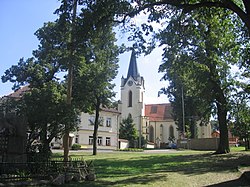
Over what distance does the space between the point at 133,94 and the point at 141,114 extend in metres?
7.33

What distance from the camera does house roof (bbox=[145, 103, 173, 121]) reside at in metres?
102

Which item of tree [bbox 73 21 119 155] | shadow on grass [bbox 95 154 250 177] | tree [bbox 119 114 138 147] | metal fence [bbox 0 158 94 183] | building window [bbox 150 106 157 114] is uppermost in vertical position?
building window [bbox 150 106 157 114]

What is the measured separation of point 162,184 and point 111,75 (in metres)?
20.7

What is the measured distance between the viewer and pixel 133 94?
93188 mm

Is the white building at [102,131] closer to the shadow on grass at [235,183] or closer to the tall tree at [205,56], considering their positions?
the tall tree at [205,56]

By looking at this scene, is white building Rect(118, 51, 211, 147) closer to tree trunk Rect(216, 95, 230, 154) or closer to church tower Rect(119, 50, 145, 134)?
church tower Rect(119, 50, 145, 134)

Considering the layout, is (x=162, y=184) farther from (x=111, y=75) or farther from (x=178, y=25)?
(x=111, y=75)

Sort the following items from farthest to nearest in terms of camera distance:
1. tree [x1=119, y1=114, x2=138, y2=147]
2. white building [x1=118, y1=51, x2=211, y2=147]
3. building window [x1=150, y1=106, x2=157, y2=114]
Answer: building window [x1=150, y1=106, x2=157, y2=114]
white building [x1=118, y1=51, x2=211, y2=147]
tree [x1=119, y1=114, x2=138, y2=147]

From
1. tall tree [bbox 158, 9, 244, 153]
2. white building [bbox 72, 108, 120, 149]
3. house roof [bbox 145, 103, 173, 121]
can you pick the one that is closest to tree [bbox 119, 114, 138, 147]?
white building [bbox 72, 108, 120, 149]

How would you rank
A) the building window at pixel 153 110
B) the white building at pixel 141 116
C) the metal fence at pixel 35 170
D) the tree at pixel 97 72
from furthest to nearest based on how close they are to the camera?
the building window at pixel 153 110
the white building at pixel 141 116
the tree at pixel 97 72
the metal fence at pixel 35 170

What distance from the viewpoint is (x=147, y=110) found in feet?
357

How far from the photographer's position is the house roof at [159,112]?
334 ft

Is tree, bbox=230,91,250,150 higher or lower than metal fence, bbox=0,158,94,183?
higher

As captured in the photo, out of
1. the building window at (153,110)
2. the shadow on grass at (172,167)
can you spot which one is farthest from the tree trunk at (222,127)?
the building window at (153,110)
